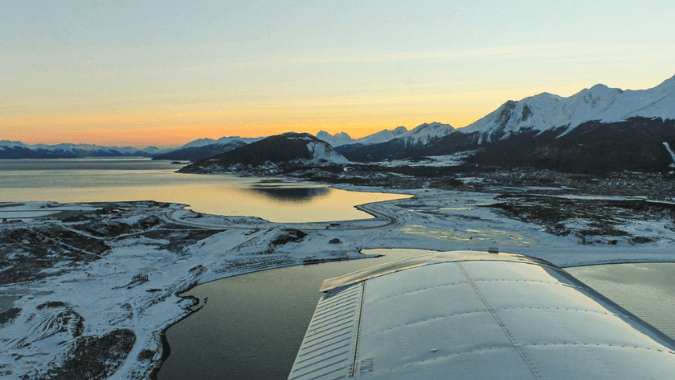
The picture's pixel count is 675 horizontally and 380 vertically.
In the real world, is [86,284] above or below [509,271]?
below

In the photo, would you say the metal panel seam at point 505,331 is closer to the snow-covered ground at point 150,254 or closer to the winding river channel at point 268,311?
the winding river channel at point 268,311

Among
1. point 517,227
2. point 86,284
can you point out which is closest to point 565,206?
point 517,227

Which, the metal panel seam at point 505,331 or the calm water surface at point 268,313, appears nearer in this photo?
the metal panel seam at point 505,331

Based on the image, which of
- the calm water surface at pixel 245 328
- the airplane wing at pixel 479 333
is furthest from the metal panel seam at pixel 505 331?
the calm water surface at pixel 245 328

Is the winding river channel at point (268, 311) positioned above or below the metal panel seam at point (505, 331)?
below

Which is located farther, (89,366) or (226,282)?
(226,282)

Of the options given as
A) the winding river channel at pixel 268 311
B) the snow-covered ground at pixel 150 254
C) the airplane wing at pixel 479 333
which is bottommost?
the winding river channel at pixel 268 311

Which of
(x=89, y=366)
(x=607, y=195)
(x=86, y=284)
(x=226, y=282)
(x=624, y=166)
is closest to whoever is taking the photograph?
(x=89, y=366)

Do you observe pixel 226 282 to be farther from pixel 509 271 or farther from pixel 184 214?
pixel 184 214
